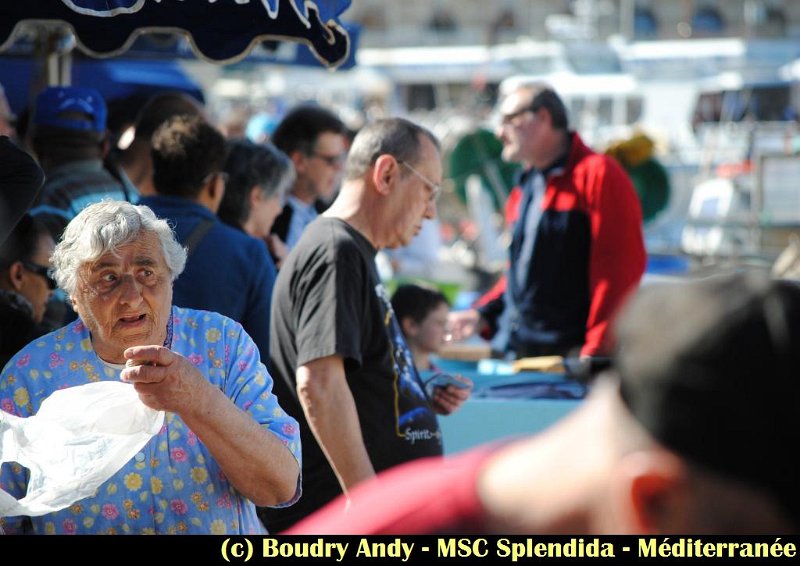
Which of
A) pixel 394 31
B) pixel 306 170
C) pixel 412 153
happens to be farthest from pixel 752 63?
pixel 394 31

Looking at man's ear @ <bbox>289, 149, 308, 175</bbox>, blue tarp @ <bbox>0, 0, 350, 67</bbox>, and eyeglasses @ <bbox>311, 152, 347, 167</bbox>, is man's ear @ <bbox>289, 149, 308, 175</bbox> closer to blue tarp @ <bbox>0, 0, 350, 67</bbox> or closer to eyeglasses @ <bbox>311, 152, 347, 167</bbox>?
eyeglasses @ <bbox>311, 152, 347, 167</bbox>

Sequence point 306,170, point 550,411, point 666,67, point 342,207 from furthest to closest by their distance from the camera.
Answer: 1. point 666,67
2. point 306,170
3. point 550,411
4. point 342,207

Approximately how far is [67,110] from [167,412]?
2.65m

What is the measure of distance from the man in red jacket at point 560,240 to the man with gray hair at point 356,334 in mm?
1504

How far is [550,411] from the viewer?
4305 mm

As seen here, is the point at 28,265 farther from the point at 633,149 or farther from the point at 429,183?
the point at 633,149

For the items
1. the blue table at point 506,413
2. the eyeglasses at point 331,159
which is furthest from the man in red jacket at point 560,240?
the eyeglasses at point 331,159

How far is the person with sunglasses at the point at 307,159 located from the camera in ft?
16.5

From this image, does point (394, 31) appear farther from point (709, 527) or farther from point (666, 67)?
point (709, 527)

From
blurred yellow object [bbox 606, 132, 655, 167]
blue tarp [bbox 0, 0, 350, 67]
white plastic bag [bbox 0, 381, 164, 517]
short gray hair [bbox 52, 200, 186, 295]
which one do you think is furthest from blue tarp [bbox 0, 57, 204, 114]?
white plastic bag [bbox 0, 381, 164, 517]

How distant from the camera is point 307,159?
16.8ft

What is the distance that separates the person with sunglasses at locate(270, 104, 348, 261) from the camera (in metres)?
5.04

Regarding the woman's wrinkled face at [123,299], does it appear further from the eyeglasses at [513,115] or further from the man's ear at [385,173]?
the eyeglasses at [513,115]
